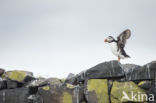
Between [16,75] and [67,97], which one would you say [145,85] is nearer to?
[67,97]

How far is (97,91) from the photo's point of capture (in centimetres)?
1103

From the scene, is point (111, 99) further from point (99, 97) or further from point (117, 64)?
point (117, 64)

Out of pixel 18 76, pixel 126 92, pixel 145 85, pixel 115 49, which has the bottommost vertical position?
pixel 126 92

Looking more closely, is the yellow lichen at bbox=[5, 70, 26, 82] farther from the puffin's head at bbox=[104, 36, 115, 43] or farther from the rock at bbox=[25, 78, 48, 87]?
the puffin's head at bbox=[104, 36, 115, 43]

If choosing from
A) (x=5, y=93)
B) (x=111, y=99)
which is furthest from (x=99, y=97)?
(x=5, y=93)

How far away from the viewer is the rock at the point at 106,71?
1109cm

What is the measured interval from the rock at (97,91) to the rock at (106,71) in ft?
0.70

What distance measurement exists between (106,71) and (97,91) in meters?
0.92

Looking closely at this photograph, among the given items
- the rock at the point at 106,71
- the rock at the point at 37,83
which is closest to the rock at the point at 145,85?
the rock at the point at 106,71

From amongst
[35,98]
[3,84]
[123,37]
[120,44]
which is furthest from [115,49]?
[3,84]

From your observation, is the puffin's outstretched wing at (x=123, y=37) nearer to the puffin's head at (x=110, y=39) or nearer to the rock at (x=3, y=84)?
the puffin's head at (x=110, y=39)

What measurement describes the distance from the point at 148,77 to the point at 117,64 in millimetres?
1395

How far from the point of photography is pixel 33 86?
1160 cm

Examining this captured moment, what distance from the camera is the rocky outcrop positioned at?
1064cm
